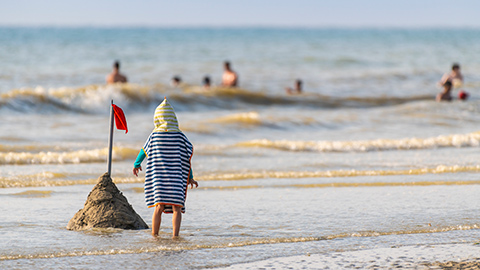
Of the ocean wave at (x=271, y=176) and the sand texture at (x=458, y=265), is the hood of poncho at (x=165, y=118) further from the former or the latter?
the ocean wave at (x=271, y=176)

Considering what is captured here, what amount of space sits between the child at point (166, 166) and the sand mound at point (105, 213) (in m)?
0.44

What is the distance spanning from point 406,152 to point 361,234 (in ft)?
20.6

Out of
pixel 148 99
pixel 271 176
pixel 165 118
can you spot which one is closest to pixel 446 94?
pixel 148 99

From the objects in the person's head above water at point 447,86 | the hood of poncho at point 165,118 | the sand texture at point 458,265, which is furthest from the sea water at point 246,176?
the hood of poncho at point 165,118

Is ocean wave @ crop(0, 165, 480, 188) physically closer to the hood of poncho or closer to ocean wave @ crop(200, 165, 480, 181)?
Answer: ocean wave @ crop(200, 165, 480, 181)

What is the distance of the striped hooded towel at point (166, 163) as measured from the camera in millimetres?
6062

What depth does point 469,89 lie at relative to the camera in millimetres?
27250

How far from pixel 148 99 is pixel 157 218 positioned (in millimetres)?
15430

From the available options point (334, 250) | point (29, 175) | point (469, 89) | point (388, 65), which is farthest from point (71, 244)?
point (388, 65)

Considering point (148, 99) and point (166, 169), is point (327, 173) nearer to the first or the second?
point (166, 169)

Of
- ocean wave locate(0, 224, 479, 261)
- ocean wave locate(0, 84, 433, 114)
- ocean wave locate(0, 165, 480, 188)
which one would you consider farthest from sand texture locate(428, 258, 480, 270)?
ocean wave locate(0, 84, 433, 114)

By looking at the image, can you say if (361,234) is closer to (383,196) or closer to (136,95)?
(383,196)

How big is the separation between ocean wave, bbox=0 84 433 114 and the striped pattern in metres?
12.9

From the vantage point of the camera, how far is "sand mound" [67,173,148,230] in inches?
253
